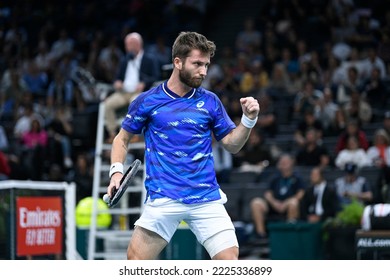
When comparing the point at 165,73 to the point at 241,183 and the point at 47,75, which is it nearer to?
the point at 241,183

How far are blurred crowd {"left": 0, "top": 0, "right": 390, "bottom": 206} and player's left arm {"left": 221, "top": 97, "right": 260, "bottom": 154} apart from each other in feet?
29.0

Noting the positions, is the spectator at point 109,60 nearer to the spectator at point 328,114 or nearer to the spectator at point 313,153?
the spectator at point 328,114

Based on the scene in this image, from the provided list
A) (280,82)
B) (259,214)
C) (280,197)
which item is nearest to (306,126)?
(280,82)

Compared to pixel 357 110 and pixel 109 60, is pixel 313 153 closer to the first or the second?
pixel 357 110

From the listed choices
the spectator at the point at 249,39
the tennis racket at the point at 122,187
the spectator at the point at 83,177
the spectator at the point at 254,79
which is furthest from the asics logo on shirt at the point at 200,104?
the spectator at the point at 249,39

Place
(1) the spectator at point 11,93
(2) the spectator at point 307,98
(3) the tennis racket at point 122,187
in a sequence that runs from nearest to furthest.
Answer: (3) the tennis racket at point 122,187
(2) the spectator at point 307,98
(1) the spectator at point 11,93

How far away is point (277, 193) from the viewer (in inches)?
666

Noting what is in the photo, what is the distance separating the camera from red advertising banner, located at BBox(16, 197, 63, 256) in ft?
36.4

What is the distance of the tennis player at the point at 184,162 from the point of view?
A: 22.9 feet

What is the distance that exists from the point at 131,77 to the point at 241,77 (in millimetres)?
7459

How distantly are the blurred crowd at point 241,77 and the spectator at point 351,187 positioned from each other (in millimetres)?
465

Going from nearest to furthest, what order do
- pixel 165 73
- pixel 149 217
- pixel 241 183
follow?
1. pixel 149 217
2. pixel 165 73
3. pixel 241 183
